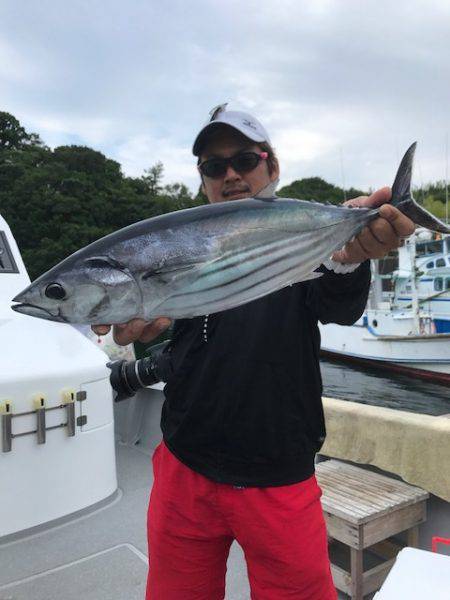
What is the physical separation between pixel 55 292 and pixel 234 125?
1.02 metres

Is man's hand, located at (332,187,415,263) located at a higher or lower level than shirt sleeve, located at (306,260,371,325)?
higher

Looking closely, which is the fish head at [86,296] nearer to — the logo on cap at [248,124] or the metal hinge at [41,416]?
the logo on cap at [248,124]

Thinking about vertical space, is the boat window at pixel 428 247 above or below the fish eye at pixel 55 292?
above

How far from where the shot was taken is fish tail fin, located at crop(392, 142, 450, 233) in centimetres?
158

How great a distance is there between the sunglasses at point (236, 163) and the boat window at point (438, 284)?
21039 mm

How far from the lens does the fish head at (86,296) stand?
4.54 ft

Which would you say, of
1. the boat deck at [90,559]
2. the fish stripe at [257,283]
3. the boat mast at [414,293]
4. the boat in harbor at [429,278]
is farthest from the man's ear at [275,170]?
the boat in harbor at [429,278]

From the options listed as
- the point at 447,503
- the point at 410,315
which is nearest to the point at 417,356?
the point at 410,315

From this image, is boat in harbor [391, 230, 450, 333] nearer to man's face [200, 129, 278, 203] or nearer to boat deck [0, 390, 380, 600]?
boat deck [0, 390, 380, 600]

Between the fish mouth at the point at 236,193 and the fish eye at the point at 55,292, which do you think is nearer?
the fish eye at the point at 55,292

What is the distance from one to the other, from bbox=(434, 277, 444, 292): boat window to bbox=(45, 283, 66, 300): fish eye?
21.9m

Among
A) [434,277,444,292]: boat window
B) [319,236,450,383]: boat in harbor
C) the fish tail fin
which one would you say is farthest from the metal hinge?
[434,277,444,292]: boat window

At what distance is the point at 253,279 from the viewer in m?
1.45

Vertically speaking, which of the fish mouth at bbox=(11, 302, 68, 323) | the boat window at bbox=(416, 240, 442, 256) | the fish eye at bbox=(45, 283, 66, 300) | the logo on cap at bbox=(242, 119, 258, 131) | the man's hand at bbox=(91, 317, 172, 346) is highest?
the boat window at bbox=(416, 240, 442, 256)
